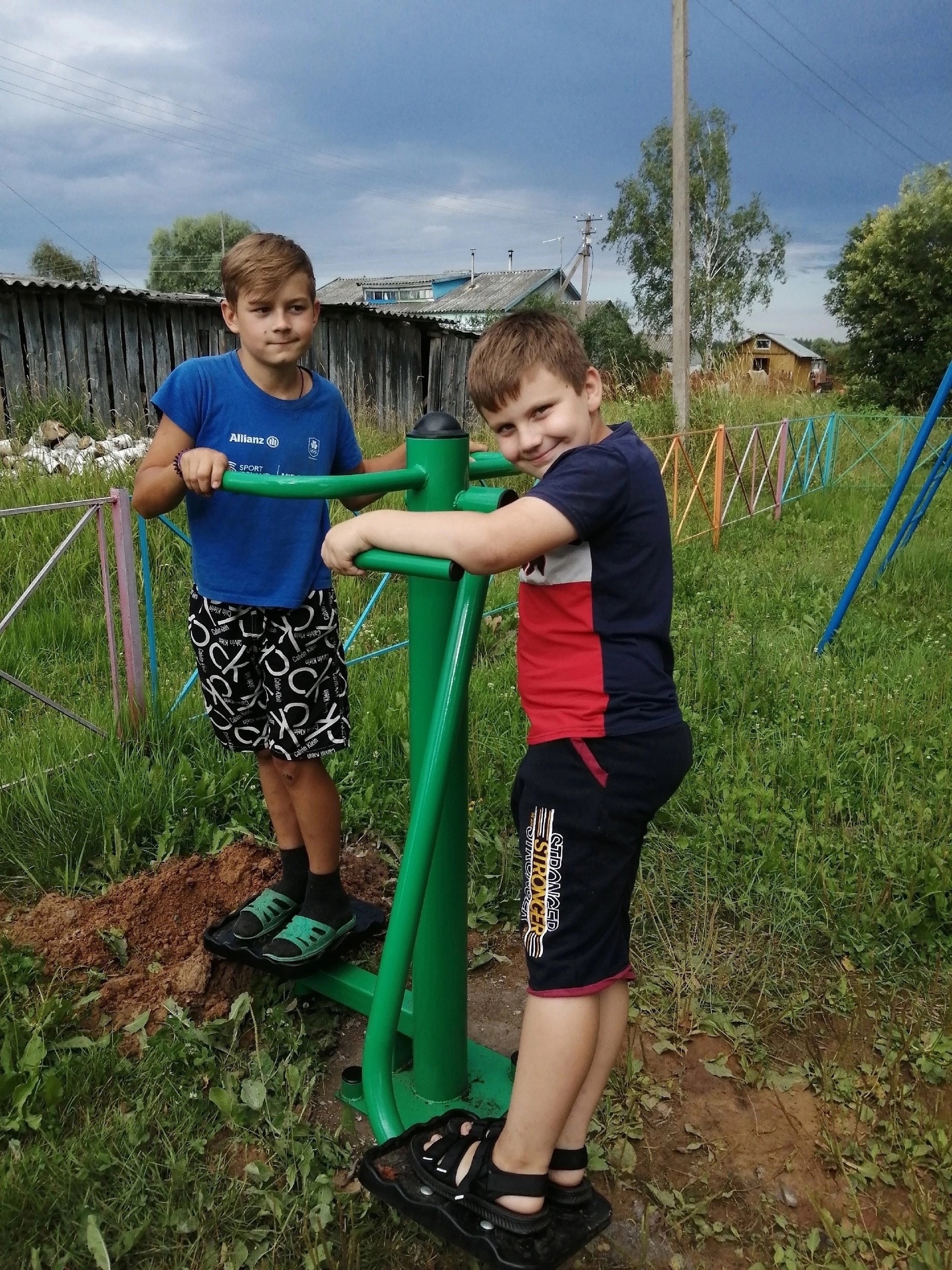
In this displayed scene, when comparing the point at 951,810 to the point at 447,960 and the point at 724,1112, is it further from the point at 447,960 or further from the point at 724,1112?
the point at 447,960

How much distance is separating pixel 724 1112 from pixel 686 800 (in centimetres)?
116

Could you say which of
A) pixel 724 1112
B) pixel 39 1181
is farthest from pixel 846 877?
pixel 39 1181

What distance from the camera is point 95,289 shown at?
33.5 feet

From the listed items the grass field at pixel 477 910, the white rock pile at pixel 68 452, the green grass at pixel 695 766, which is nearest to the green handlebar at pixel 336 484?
the grass field at pixel 477 910

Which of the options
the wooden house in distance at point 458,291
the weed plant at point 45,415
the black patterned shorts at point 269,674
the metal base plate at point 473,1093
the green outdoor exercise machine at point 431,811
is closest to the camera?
the green outdoor exercise machine at point 431,811

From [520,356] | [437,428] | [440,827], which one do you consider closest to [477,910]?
[440,827]

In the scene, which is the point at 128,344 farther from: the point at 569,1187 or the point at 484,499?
the point at 569,1187

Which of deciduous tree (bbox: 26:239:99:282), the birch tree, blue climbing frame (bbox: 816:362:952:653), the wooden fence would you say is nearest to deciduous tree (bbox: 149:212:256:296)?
deciduous tree (bbox: 26:239:99:282)

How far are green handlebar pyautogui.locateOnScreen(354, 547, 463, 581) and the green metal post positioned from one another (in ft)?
0.52

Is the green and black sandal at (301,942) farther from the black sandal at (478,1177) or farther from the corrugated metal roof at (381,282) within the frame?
the corrugated metal roof at (381,282)

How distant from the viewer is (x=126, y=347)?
1087 cm

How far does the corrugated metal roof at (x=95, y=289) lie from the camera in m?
9.54

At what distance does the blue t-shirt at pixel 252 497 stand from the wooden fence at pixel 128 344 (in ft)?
22.8

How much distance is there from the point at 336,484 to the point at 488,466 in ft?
1.36
